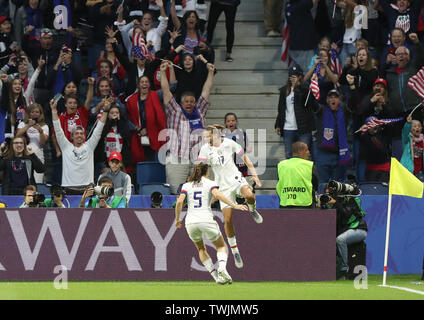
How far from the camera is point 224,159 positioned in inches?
656

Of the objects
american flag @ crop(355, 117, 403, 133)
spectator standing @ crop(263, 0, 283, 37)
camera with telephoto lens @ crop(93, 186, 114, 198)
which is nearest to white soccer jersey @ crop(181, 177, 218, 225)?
camera with telephoto lens @ crop(93, 186, 114, 198)

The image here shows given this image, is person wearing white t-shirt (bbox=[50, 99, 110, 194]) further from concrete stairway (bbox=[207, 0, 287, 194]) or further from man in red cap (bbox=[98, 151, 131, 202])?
concrete stairway (bbox=[207, 0, 287, 194])

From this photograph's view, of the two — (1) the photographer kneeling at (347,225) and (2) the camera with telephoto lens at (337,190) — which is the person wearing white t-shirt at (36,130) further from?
(2) the camera with telephoto lens at (337,190)

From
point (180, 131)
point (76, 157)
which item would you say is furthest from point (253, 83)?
point (76, 157)

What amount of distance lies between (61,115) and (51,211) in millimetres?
3564

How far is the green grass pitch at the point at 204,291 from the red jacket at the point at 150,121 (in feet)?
12.8

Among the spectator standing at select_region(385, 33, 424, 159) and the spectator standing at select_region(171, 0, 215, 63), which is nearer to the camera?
the spectator standing at select_region(385, 33, 424, 159)

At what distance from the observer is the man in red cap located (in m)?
17.4

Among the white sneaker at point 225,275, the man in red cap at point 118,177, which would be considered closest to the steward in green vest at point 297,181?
the white sneaker at point 225,275

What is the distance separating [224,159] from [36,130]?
13.7 ft

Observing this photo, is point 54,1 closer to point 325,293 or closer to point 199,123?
point 199,123

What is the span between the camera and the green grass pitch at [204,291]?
13.4 m

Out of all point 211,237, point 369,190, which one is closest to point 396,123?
point 369,190

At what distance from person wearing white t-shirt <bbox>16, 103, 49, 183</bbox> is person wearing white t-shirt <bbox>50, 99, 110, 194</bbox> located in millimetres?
357
